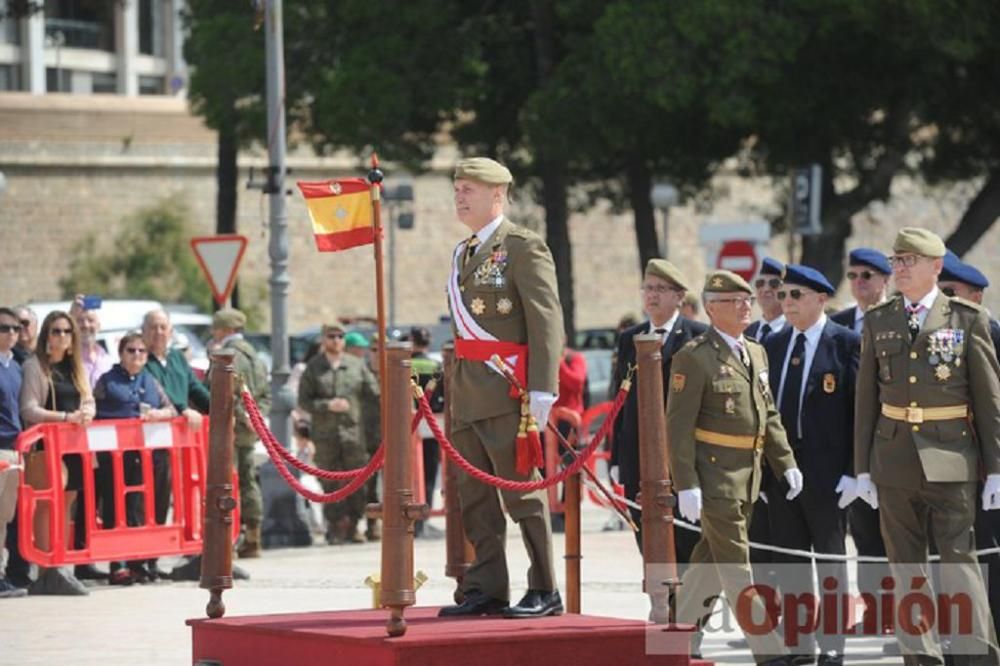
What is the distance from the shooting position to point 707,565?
1126 cm

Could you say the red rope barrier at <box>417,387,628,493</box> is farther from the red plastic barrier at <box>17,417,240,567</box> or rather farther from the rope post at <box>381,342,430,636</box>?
the red plastic barrier at <box>17,417,240,567</box>

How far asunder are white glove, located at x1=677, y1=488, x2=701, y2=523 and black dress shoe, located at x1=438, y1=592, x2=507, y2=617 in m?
1.15

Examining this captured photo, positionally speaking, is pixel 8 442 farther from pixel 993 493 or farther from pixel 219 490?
pixel 993 493

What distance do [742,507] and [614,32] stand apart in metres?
22.8

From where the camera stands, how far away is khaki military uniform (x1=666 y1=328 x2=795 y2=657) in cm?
1093

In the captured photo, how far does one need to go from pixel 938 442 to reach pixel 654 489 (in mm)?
1731

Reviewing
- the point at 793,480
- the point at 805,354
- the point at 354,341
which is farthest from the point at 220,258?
the point at 793,480

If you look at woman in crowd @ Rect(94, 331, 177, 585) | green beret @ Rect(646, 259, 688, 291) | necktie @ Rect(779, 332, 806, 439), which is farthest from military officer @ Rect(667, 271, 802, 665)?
woman in crowd @ Rect(94, 331, 177, 585)

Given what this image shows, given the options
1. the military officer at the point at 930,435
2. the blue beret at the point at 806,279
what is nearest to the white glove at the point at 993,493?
the military officer at the point at 930,435

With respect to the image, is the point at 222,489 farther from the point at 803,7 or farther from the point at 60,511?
the point at 803,7

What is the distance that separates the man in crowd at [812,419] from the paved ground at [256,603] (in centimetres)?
60

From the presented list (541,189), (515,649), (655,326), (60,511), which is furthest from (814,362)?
(541,189)

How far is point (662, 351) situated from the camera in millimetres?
11961

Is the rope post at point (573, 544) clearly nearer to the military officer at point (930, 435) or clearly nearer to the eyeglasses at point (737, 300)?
the eyeglasses at point (737, 300)
